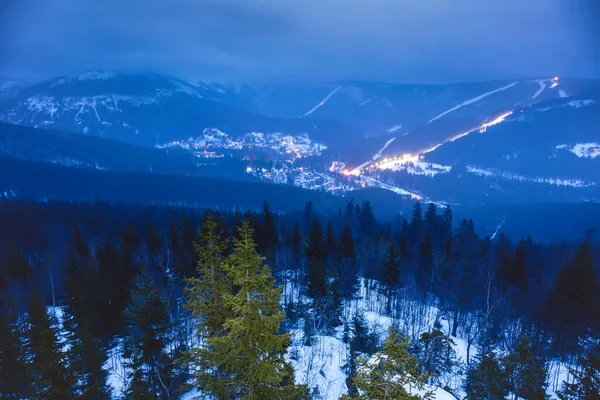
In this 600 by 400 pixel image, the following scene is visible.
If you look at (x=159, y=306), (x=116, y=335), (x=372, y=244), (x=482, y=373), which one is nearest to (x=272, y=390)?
(x=159, y=306)

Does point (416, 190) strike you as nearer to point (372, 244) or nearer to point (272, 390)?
point (372, 244)

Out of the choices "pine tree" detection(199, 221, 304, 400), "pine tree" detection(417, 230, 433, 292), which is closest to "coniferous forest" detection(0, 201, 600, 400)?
"pine tree" detection(199, 221, 304, 400)

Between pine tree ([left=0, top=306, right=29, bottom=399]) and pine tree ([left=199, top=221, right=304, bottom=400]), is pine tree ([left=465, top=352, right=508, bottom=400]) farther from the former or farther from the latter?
pine tree ([left=0, top=306, right=29, bottom=399])

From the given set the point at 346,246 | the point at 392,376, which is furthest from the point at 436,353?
the point at 392,376

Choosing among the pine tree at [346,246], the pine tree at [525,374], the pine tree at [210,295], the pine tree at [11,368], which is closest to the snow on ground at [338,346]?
the pine tree at [525,374]

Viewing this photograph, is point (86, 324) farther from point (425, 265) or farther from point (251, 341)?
point (425, 265)

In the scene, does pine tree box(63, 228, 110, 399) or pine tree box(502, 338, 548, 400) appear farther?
pine tree box(63, 228, 110, 399)

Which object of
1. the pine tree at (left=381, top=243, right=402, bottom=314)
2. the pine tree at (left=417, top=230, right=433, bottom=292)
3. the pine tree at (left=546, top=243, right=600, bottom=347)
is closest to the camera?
the pine tree at (left=546, top=243, right=600, bottom=347)
